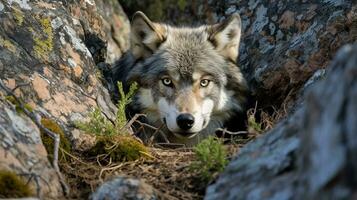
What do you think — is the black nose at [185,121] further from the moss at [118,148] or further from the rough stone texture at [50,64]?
the moss at [118,148]

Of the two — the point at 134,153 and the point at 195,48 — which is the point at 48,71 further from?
the point at 195,48

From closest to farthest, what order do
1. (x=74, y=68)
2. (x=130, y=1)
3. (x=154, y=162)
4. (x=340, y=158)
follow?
(x=340, y=158)
(x=154, y=162)
(x=74, y=68)
(x=130, y=1)

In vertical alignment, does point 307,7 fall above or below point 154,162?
above

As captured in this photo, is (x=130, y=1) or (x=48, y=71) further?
(x=130, y=1)

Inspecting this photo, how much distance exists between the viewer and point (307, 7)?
657cm

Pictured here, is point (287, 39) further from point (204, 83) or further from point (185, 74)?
point (185, 74)

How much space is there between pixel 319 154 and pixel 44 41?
4.01 meters

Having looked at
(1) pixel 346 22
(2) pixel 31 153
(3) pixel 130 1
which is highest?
(3) pixel 130 1

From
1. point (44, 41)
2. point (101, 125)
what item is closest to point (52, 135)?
point (101, 125)

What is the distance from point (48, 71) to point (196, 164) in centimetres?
197

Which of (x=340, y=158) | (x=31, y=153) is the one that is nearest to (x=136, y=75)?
(x=31, y=153)

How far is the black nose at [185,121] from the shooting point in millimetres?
5848

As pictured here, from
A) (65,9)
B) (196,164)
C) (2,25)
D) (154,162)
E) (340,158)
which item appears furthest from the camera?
(65,9)

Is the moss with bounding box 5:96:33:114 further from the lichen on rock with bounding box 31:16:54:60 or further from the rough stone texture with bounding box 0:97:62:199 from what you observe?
the lichen on rock with bounding box 31:16:54:60
